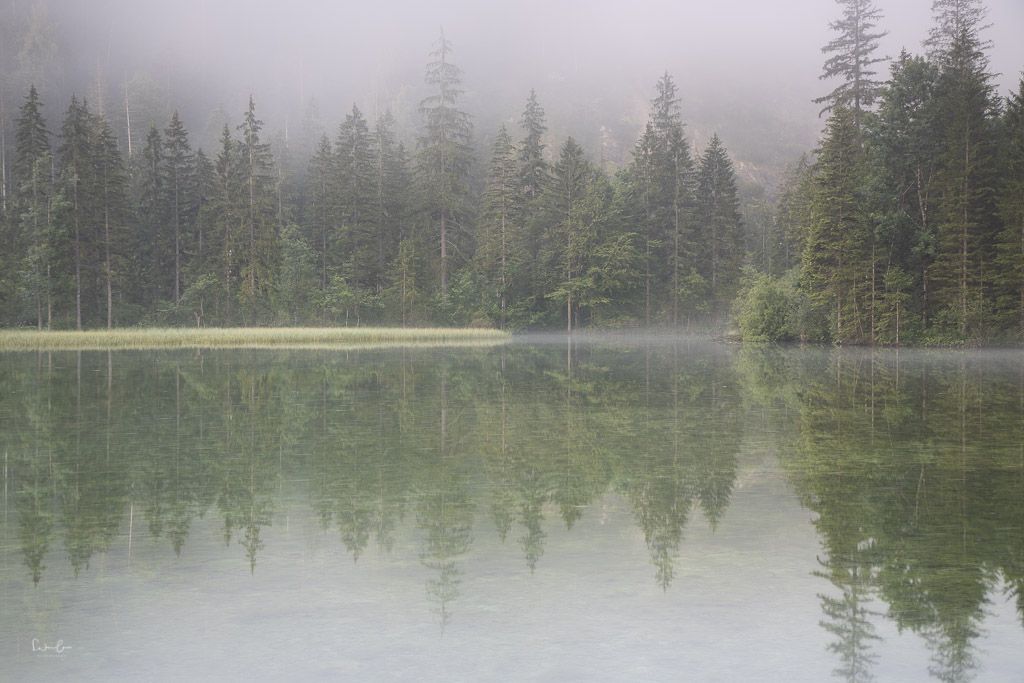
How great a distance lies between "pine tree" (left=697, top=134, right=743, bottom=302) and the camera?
86062 millimetres

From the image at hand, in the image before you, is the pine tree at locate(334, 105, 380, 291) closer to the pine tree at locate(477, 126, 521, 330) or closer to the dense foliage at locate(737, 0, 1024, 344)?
the pine tree at locate(477, 126, 521, 330)

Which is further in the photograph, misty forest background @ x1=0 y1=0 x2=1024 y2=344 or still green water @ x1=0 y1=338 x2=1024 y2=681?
misty forest background @ x1=0 y1=0 x2=1024 y2=344

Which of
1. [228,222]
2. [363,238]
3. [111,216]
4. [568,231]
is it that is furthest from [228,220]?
[568,231]

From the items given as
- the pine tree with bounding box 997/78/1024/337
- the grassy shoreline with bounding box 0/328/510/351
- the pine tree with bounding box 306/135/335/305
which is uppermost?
the pine tree with bounding box 306/135/335/305

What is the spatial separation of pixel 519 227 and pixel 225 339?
33854 millimetres

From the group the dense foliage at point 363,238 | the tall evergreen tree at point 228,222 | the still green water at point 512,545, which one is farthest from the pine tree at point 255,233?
the still green water at point 512,545

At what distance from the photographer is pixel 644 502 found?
31.0 ft

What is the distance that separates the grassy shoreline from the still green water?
35.1 metres

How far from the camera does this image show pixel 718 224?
87.0m

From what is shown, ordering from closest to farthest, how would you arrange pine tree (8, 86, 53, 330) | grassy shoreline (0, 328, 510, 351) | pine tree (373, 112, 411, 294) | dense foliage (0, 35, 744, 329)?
1. grassy shoreline (0, 328, 510, 351)
2. pine tree (8, 86, 53, 330)
3. dense foliage (0, 35, 744, 329)
4. pine tree (373, 112, 411, 294)

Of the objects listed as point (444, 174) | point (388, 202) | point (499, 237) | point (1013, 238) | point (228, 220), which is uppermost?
point (444, 174)

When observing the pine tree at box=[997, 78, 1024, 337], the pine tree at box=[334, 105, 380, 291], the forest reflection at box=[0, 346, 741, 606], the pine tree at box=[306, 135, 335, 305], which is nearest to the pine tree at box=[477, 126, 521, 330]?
the pine tree at box=[334, 105, 380, 291]

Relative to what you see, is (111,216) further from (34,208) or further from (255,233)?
(255,233)

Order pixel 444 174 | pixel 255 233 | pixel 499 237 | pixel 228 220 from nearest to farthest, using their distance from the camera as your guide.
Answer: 1. pixel 228 220
2. pixel 255 233
3. pixel 499 237
4. pixel 444 174
